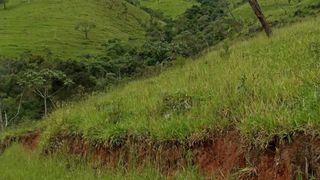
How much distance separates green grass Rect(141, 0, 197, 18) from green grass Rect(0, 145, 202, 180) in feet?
474

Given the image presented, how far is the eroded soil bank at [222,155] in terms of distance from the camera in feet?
20.3

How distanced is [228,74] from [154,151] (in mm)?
2936

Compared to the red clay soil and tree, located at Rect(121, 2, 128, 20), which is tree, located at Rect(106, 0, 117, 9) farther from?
the red clay soil

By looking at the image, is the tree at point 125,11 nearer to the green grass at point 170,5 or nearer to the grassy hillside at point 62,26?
the grassy hillside at point 62,26

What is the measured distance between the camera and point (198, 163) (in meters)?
8.27

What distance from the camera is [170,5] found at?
170625 millimetres

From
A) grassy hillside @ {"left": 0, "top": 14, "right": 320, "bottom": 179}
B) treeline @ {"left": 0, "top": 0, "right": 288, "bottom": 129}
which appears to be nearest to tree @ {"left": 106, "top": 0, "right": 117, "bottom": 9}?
treeline @ {"left": 0, "top": 0, "right": 288, "bottom": 129}

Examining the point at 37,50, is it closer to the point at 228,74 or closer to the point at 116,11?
the point at 116,11

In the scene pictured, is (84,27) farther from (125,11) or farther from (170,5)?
(170,5)

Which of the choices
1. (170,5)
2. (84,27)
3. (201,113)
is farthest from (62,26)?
(201,113)

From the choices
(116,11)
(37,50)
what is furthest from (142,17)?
(37,50)

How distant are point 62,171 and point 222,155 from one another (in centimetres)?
450

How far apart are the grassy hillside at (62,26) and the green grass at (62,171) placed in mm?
100826

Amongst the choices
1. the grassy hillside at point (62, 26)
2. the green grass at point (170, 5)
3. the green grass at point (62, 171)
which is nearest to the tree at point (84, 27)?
the grassy hillside at point (62, 26)
